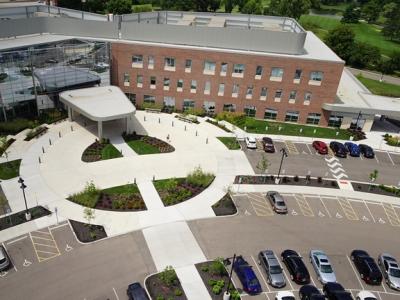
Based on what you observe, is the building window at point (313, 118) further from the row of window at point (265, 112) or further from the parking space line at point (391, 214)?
the parking space line at point (391, 214)

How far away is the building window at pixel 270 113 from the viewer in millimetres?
63750

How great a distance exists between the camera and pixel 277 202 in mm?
43469

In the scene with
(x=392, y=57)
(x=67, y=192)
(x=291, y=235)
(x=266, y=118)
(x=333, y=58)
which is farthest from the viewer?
(x=392, y=57)

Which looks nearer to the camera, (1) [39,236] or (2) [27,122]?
(1) [39,236]

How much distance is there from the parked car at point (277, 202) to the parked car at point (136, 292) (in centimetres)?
1824

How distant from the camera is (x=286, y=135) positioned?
6028 centimetres

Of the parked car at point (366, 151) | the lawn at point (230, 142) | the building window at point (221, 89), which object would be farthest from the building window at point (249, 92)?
the parked car at point (366, 151)

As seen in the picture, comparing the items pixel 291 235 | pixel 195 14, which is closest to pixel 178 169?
pixel 291 235

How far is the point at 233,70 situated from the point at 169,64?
10.3 meters

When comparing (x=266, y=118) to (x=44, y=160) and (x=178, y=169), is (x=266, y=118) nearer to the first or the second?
(x=178, y=169)

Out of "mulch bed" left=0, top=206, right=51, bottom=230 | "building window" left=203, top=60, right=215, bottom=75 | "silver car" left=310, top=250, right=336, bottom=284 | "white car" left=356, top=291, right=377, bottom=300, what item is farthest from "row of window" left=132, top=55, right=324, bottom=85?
"white car" left=356, top=291, right=377, bottom=300

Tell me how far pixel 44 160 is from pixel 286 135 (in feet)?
115

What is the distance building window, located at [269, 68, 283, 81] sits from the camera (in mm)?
60281

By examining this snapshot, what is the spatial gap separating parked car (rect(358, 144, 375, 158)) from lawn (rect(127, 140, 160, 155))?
98.0ft
